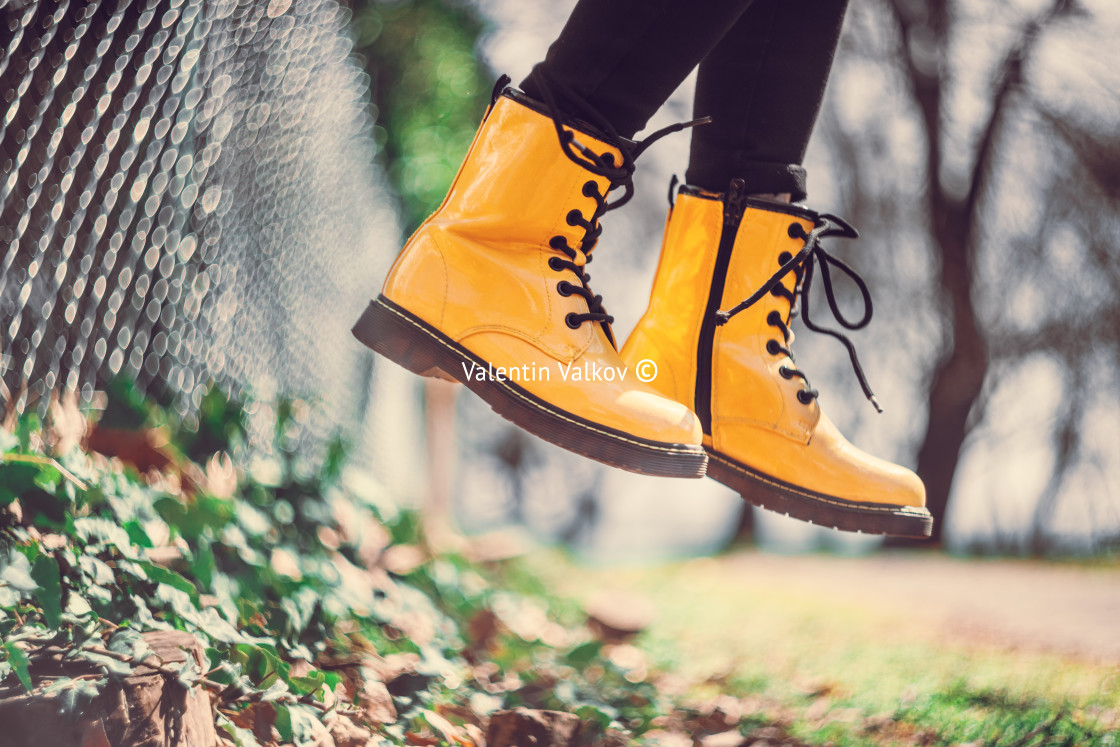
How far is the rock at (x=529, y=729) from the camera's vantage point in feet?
3.87

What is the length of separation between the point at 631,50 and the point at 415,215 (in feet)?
10.3

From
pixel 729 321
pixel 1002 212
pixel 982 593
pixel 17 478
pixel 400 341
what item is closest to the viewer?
pixel 17 478

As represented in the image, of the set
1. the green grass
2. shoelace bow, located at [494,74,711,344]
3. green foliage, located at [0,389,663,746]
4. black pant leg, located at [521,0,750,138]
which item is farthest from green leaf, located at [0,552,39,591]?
the green grass

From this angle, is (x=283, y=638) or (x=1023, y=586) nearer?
(x=283, y=638)

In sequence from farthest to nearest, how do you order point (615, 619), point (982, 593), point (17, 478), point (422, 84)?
1. point (422, 84)
2. point (982, 593)
3. point (615, 619)
4. point (17, 478)

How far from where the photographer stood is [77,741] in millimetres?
821

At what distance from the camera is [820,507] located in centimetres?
135

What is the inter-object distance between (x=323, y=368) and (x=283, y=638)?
2.20 m

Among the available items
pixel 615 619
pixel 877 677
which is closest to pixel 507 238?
pixel 877 677

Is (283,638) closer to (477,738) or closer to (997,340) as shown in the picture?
(477,738)

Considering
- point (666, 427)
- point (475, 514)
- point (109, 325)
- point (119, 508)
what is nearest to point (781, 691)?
point (666, 427)

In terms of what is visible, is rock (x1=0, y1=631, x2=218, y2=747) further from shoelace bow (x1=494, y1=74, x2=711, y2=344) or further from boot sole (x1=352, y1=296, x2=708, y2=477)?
shoelace bow (x1=494, y1=74, x2=711, y2=344)

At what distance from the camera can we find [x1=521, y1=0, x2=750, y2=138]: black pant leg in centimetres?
105

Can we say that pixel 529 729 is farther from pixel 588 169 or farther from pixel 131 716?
pixel 588 169
